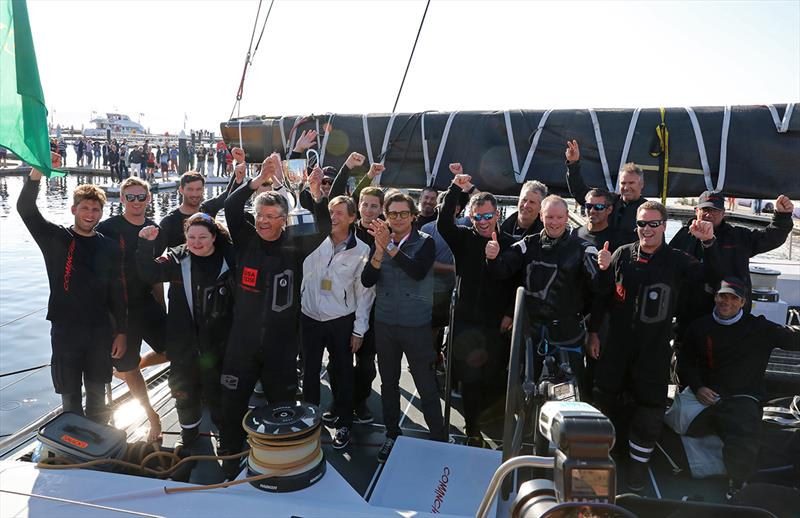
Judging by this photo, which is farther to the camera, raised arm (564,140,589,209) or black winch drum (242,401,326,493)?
raised arm (564,140,589,209)

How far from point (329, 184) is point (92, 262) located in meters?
1.93

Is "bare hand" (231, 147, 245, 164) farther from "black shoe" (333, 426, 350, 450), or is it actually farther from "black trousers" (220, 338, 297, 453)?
"black shoe" (333, 426, 350, 450)

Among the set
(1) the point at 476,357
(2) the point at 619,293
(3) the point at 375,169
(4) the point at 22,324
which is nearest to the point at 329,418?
(1) the point at 476,357

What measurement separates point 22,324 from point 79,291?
8082mm

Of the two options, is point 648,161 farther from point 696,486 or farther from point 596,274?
point 696,486

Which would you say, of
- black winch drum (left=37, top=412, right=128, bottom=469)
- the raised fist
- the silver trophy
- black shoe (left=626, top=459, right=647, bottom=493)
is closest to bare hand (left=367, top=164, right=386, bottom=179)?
the silver trophy

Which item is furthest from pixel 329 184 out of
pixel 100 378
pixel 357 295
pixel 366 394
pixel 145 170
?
pixel 145 170

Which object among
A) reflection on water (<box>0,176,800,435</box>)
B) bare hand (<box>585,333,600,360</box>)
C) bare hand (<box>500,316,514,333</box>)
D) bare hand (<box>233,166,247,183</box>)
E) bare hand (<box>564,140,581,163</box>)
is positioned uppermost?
bare hand (<box>564,140,581,163</box>)

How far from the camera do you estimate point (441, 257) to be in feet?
11.6

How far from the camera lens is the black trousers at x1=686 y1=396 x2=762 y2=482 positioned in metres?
3.12

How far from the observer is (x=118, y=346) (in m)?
3.35

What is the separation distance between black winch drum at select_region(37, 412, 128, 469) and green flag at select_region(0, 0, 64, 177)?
1329 millimetres

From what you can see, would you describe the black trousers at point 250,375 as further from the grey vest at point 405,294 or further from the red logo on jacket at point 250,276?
the grey vest at point 405,294

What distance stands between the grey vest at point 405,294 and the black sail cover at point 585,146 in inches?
48.8
